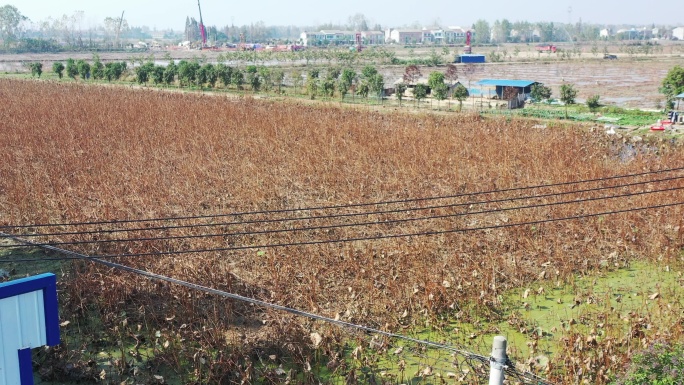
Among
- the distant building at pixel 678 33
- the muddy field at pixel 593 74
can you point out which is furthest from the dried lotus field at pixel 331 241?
the distant building at pixel 678 33

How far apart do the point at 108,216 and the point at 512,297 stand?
643 centimetres

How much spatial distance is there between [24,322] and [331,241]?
417 cm

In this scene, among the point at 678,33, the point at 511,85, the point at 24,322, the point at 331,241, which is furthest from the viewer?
the point at 678,33

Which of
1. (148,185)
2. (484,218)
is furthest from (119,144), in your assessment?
(484,218)

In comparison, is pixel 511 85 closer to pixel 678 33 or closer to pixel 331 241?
pixel 331 241

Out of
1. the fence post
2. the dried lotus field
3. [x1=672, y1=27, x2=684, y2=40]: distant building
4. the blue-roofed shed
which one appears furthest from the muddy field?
[x1=672, y1=27, x2=684, y2=40]: distant building

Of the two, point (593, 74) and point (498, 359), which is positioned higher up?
point (593, 74)

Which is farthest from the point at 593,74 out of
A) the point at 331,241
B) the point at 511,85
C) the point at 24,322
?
the point at 24,322

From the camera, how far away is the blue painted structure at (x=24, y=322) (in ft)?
12.7

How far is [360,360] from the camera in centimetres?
660

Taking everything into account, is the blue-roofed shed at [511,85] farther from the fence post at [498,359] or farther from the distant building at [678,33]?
the distant building at [678,33]

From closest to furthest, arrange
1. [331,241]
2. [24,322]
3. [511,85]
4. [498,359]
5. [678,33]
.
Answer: [498,359] < [24,322] < [331,241] < [511,85] < [678,33]

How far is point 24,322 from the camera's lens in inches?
157

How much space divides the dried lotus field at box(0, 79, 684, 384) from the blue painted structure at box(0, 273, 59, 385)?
1.41 m
